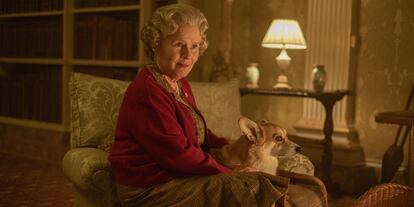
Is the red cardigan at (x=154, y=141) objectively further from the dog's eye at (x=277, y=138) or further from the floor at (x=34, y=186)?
the floor at (x=34, y=186)

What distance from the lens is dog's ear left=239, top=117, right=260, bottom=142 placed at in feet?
5.41

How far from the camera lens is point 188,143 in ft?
5.07

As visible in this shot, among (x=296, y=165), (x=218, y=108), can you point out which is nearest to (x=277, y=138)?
(x=296, y=165)

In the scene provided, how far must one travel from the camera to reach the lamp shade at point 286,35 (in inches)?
135

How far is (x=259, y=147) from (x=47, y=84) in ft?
10.7

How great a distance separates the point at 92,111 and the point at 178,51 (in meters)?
0.53

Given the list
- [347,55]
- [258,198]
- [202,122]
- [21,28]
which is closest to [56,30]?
[21,28]

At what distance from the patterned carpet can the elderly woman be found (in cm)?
172

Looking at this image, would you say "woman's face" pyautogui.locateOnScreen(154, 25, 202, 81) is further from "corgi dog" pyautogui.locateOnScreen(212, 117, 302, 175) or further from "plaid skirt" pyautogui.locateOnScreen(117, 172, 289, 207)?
"plaid skirt" pyautogui.locateOnScreen(117, 172, 289, 207)

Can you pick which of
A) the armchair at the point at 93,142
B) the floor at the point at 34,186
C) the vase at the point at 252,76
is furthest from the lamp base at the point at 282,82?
the armchair at the point at 93,142

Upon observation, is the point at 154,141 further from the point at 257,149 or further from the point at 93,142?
the point at 93,142

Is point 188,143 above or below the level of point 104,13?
below

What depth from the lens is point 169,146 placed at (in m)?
1.45

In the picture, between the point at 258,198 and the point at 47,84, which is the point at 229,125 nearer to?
the point at 258,198
